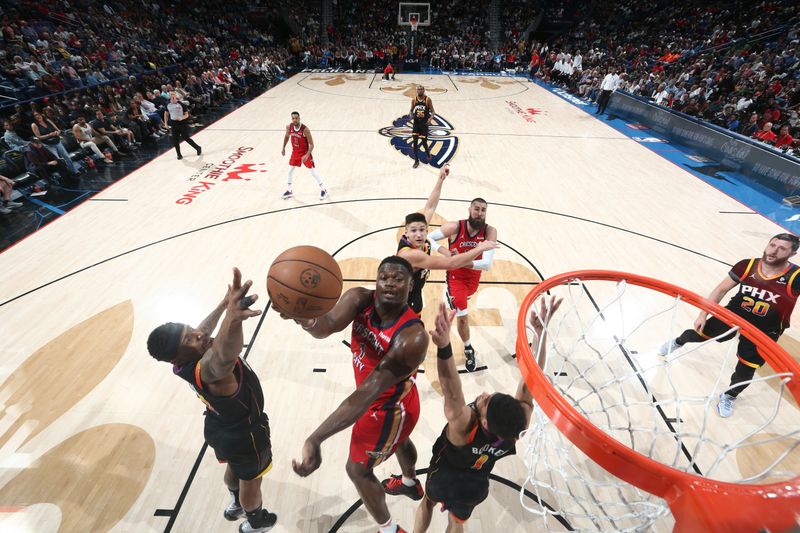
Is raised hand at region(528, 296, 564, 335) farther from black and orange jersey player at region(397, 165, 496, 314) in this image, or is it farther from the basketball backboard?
the basketball backboard

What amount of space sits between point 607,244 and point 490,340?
3219 millimetres

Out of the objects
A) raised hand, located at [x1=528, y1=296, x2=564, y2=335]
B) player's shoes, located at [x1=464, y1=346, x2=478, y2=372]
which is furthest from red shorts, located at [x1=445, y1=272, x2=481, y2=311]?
raised hand, located at [x1=528, y1=296, x2=564, y2=335]

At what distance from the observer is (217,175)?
28.4ft

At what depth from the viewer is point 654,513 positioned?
1.87 meters

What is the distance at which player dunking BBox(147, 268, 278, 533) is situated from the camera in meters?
1.92

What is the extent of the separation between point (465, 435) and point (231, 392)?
4.33 feet

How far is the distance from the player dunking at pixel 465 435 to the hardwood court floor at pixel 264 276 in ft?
2.30

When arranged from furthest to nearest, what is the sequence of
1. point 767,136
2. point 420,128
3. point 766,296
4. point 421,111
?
point 767,136
point 420,128
point 421,111
point 766,296

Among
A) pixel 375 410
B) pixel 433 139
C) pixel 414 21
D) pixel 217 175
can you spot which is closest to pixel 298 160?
pixel 217 175

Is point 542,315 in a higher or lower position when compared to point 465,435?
higher

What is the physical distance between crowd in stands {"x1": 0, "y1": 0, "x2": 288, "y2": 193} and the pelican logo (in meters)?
6.59

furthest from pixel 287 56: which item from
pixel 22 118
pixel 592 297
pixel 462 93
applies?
pixel 592 297

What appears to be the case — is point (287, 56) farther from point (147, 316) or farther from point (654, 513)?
point (654, 513)

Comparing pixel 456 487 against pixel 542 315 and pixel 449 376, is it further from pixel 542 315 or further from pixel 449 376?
pixel 542 315
